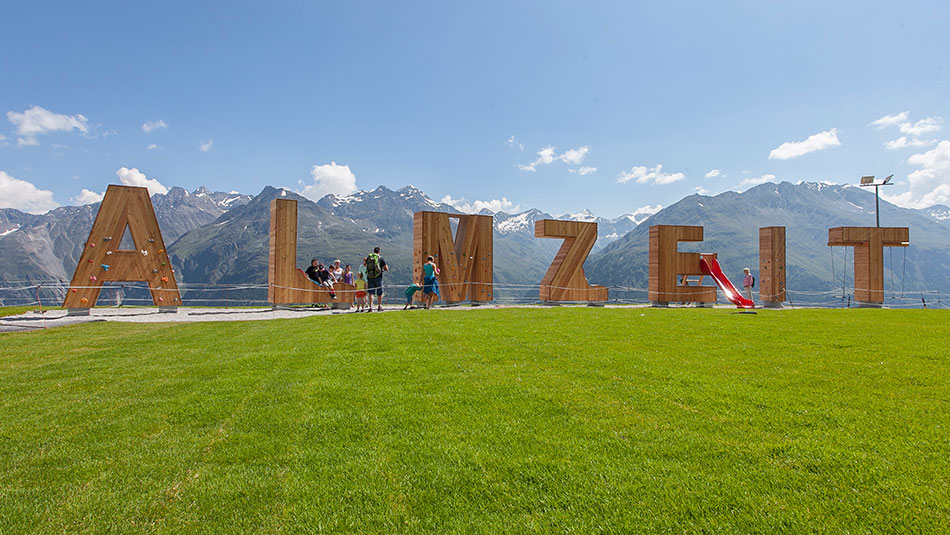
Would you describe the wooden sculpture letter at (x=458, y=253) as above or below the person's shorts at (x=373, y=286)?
above

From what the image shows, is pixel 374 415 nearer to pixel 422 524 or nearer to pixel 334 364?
pixel 422 524

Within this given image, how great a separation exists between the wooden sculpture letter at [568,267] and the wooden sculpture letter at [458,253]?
9.57 feet

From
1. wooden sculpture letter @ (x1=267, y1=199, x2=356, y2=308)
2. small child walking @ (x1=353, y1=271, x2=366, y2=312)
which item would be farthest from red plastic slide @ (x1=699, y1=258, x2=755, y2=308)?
wooden sculpture letter @ (x1=267, y1=199, x2=356, y2=308)

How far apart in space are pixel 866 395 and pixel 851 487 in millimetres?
3100

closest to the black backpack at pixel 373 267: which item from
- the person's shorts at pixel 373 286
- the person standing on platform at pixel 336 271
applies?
the person's shorts at pixel 373 286

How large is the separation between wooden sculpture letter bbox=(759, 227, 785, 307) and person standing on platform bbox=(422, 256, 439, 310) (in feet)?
60.0

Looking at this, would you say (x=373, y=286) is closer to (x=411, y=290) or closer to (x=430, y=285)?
(x=411, y=290)

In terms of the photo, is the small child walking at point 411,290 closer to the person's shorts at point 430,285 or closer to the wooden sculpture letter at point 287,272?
the person's shorts at point 430,285

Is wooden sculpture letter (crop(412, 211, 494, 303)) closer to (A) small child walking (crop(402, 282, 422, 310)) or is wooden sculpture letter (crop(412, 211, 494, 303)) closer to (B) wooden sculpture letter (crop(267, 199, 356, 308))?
(A) small child walking (crop(402, 282, 422, 310))

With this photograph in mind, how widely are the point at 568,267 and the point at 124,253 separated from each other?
65.3 ft

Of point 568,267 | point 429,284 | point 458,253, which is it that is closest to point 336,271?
point 429,284

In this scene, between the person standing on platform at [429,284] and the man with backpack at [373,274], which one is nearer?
the man with backpack at [373,274]

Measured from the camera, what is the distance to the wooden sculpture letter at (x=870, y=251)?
27047 millimetres

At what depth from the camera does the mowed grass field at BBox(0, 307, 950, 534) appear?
3570mm
